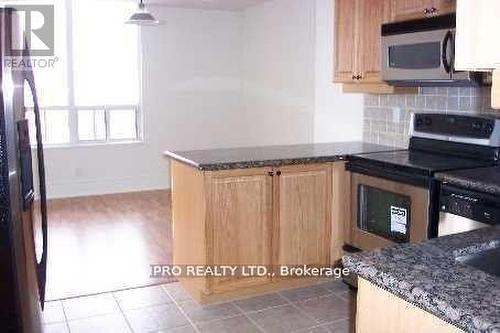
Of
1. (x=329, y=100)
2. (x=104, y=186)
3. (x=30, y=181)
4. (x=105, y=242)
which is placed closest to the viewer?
(x=30, y=181)

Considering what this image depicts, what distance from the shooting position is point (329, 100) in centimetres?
466

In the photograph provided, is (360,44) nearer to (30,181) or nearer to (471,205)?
(471,205)

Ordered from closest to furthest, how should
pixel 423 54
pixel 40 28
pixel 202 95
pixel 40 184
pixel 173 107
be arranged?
pixel 40 184 → pixel 423 54 → pixel 40 28 → pixel 173 107 → pixel 202 95

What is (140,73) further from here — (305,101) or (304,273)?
(304,273)

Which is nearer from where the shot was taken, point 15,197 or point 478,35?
point 478,35

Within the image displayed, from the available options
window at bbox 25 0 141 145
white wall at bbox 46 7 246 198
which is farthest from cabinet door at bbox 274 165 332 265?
window at bbox 25 0 141 145

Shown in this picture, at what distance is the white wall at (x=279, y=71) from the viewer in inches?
201

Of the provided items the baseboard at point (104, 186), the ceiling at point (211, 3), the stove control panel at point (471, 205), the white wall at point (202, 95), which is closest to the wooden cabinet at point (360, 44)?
the stove control panel at point (471, 205)

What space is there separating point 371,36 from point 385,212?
1.21 metres

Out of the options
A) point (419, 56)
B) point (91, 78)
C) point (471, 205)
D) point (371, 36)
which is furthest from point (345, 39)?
point (91, 78)

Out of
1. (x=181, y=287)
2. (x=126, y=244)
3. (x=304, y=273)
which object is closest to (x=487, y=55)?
(x=304, y=273)

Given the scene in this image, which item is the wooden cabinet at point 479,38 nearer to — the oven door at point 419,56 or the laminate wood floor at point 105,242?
the oven door at point 419,56

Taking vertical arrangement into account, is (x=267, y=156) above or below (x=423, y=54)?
below

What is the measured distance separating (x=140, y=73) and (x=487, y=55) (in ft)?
19.7
